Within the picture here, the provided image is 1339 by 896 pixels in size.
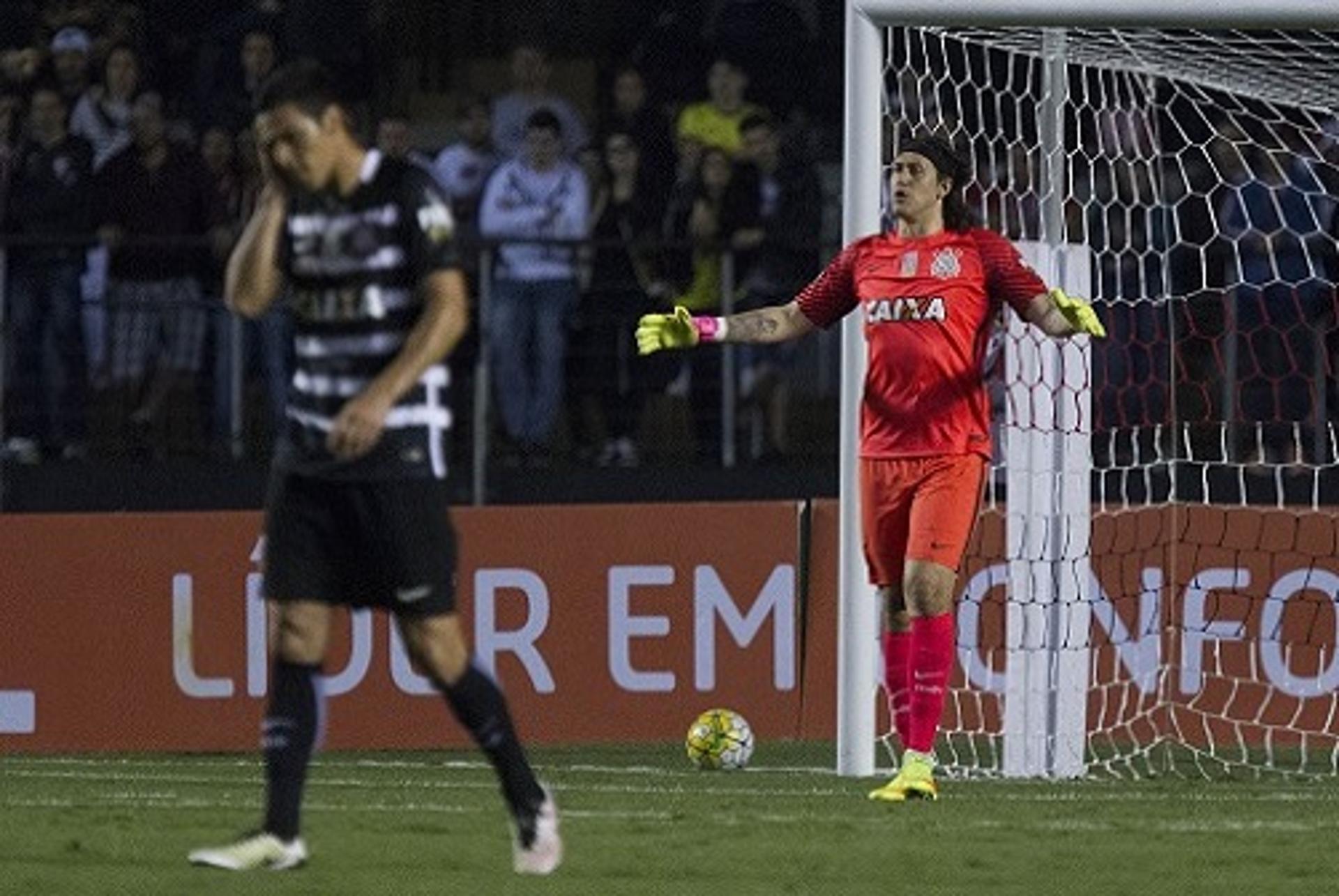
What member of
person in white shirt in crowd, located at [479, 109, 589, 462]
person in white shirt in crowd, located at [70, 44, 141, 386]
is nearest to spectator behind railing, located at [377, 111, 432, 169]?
person in white shirt in crowd, located at [479, 109, 589, 462]

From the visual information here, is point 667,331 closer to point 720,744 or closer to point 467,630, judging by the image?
point 720,744

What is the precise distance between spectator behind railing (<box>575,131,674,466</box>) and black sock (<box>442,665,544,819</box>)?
829 cm

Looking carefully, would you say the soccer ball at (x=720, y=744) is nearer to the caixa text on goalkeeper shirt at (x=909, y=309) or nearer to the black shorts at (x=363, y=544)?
the caixa text on goalkeeper shirt at (x=909, y=309)

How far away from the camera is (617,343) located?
54.3 feet

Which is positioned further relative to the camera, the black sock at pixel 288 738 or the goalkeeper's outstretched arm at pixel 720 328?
the goalkeeper's outstretched arm at pixel 720 328

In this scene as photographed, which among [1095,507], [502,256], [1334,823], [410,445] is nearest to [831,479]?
[502,256]

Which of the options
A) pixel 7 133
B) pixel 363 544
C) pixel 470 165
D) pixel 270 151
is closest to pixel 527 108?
pixel 470 165

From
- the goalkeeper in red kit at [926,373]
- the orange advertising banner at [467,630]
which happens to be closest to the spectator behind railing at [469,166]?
the orange advertising banner at [467,630]

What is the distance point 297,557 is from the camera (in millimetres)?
8133

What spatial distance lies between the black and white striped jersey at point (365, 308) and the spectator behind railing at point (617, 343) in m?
8.22

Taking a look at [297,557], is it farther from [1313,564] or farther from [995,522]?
[1313,564]

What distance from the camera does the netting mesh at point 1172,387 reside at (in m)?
12.7

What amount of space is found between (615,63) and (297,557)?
10.6 metres

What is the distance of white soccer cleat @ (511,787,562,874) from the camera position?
814cm
